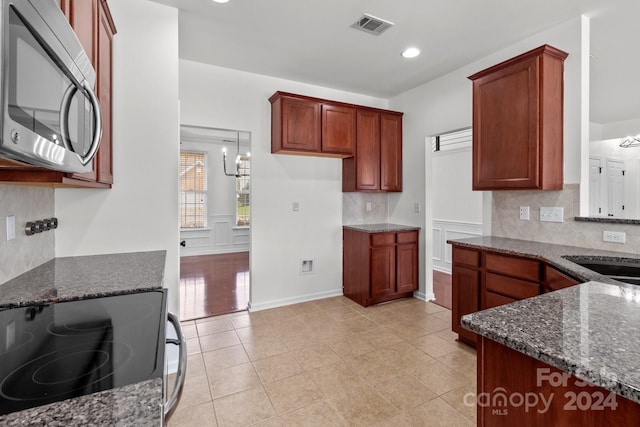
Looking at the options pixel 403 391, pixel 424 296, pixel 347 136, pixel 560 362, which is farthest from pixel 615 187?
pixel 560 362

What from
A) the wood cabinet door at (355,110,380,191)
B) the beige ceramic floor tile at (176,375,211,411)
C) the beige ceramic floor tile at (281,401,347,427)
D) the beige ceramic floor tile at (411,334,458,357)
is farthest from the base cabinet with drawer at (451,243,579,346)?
the beige ceramic floor tile at (176,375,211,411)

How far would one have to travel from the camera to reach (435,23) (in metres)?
2.70

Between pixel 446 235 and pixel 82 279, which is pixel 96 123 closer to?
pixel 82 279

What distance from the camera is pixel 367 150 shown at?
13.6 feet

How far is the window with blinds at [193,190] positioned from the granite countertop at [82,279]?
5219 mm

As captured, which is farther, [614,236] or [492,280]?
[492,280]

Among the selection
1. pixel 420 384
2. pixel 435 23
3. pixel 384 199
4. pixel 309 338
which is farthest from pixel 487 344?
pixel 384 199

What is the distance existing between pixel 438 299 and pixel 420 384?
6.73 feet

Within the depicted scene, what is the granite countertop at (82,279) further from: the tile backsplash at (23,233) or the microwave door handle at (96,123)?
the microwave door handle at (96,123)

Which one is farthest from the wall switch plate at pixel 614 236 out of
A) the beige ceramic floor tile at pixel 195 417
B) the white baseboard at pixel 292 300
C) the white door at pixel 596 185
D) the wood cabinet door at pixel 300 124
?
the white door at pixel 596 185

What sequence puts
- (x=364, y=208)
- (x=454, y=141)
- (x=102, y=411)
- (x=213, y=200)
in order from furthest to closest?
(x=213, y=200)
(x=454, y=141)
(x=364, y=208)
(x=102, y=411)

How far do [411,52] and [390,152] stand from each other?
1.38 metres

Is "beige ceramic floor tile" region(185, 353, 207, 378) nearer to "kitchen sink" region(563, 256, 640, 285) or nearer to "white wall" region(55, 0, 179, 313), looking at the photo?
"white wall" region(55, 0, 179, 313)

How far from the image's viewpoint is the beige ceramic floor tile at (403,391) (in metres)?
2.07
